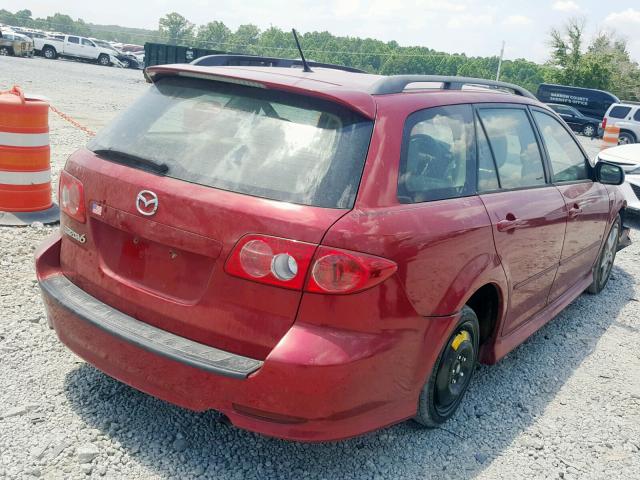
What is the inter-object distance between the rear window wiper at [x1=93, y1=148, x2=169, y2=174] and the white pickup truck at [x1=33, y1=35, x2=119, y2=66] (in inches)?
1870

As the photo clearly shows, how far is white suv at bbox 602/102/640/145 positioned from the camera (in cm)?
2620

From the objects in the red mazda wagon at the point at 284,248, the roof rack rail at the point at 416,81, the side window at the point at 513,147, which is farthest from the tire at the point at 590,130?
the red mazda wagon at the point at 284,248

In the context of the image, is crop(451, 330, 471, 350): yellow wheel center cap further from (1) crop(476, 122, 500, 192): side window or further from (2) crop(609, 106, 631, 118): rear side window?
(2) crop(609, 106, 631, 118): rear side window

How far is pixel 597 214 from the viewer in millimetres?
5152

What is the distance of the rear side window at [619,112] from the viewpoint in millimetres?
27000

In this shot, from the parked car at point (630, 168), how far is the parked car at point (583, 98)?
25.5 metres

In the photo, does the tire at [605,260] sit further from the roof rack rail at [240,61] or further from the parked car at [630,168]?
the roof rack rail at [240,61]

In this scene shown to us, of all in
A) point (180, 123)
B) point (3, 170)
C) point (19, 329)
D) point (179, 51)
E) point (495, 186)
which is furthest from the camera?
point (179, 51)

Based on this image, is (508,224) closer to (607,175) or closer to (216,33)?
(607,175)

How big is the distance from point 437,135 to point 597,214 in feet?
8.38

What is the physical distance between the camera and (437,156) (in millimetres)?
3164

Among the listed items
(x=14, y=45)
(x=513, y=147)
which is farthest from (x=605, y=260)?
(x=14, y=45)

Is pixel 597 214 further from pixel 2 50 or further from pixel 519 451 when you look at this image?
pixel 2 50

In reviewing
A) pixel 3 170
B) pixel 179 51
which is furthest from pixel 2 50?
pixel 3 170
